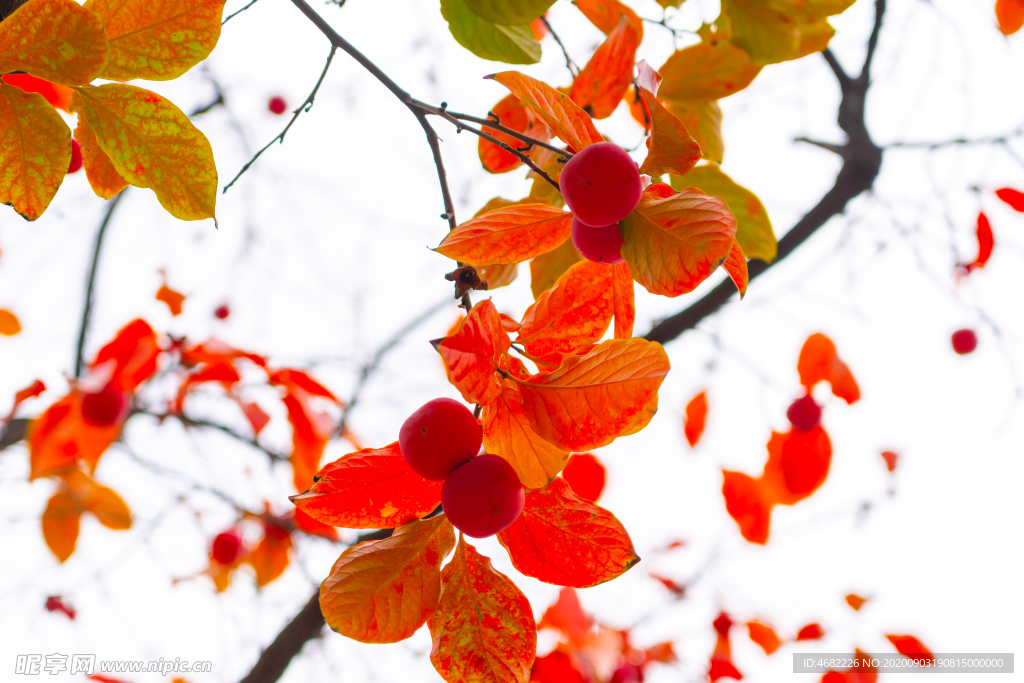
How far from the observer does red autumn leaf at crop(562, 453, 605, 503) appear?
24.6 inches

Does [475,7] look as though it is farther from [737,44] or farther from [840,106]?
[840,106]

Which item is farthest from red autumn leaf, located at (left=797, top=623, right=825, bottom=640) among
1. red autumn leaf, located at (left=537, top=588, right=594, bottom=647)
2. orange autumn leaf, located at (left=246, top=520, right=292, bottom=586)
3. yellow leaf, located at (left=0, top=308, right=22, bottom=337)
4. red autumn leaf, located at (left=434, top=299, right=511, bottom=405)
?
yellow leaf, located at (left=0, top=308, right=22, bottom=337)

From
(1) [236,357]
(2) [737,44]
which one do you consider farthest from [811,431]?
(1) [236,357]

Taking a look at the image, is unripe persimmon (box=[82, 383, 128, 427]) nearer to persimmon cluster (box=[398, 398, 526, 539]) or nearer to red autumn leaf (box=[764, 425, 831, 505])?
persimmon cluster (box=[398, 398, 526, 539])

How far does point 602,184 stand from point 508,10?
169 mm

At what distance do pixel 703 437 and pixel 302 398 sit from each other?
70 cm

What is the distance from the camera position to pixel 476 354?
0.27 meters

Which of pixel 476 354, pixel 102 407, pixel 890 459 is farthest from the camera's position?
pixel 890 459

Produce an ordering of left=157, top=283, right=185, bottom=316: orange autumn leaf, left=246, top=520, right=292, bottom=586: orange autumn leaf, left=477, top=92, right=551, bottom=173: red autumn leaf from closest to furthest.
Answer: left=477, top=92, right=551, bottom=173: red autumn leaf
left=157, top=283, right=185, bottom=316: orange autumn leaf
left=246, top=520, right=292, bottom=586: orange autumn leaf

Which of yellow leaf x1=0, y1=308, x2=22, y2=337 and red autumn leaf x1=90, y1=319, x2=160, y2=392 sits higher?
yellow leaf x1=0, y1=308, x2=22, y2=337

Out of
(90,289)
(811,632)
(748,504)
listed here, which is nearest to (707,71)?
(748,504)

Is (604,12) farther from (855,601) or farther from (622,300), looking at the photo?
(855,601)

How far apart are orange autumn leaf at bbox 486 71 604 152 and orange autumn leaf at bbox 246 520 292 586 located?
1183mm

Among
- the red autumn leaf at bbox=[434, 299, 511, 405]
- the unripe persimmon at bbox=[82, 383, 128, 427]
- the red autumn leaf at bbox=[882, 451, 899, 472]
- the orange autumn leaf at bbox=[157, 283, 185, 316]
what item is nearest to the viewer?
the red autumn leaf at bbox=[434, 299, 511, 405]
